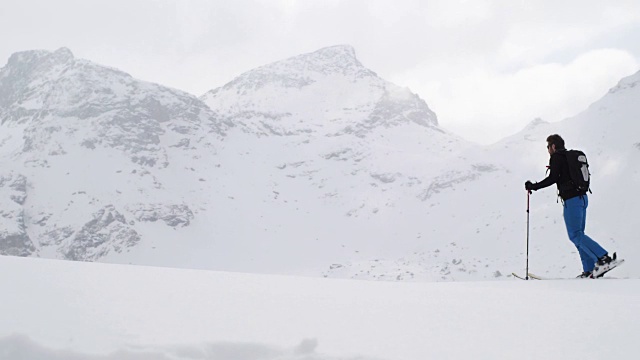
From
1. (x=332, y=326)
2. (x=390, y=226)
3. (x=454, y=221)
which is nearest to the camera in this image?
(x=332, y=326)

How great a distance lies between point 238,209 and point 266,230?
7327 millimetres

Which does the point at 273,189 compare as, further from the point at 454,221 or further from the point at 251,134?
the point at 454,221

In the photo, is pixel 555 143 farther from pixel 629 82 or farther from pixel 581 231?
pixel 629 82

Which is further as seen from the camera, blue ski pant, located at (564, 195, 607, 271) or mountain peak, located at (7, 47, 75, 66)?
mountain peak, located at (7, 47, 75, 66)

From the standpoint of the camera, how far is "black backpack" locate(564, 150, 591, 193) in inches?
257

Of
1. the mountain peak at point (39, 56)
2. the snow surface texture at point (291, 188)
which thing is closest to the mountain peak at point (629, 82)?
the snow surface texture at point (291, 188)

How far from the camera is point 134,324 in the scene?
2352mm

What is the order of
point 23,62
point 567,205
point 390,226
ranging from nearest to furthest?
point 567,205
point 390,226
point 23,62

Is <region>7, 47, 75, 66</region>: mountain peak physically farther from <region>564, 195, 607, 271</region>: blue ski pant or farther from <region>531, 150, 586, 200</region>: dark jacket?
<region>564, 195, 607, 271</region>: blue ski pant

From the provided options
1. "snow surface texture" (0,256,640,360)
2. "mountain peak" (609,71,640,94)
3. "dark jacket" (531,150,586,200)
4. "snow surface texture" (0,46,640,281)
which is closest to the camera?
"snow surface texture" (0,256,640,360)

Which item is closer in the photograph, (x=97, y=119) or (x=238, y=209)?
(x=238, y=209)

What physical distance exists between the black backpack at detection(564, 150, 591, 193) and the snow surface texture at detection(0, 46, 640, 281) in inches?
1005

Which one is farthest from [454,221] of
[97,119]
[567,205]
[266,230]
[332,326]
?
[97,119]

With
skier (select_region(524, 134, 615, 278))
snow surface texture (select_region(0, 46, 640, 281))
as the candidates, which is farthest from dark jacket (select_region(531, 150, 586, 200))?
snow surface texture (select_region(0, 46, 640, 281))
